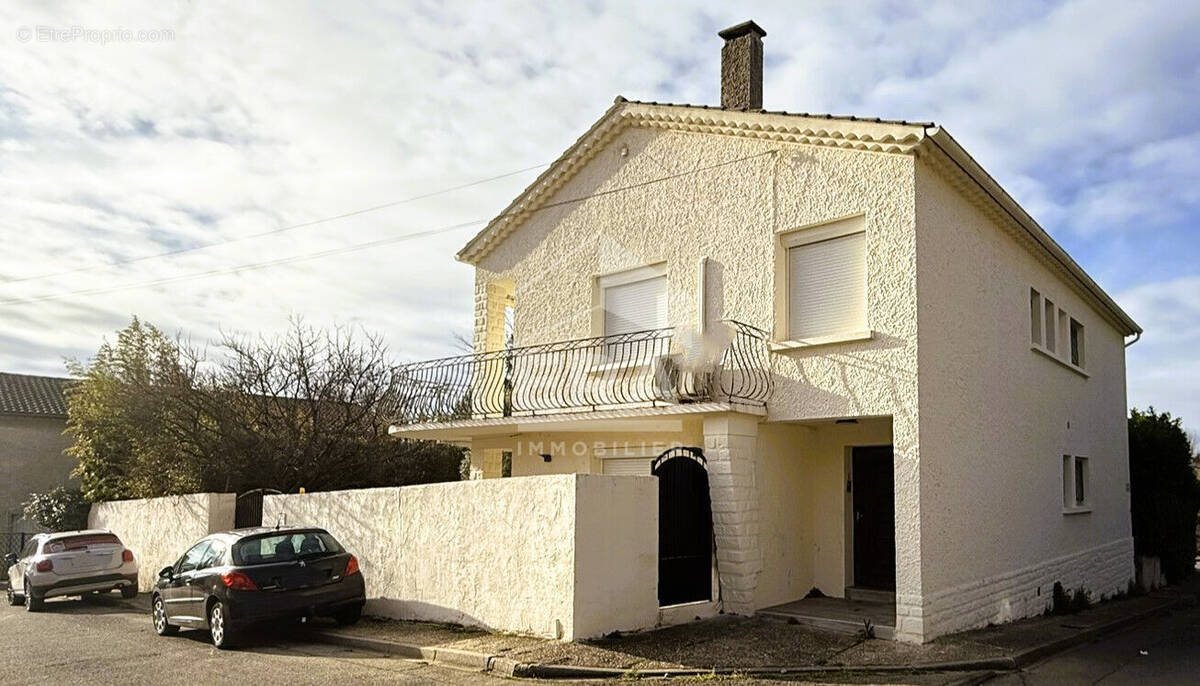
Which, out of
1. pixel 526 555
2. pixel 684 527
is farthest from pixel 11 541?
pixel 684 527

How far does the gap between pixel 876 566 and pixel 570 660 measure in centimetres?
538

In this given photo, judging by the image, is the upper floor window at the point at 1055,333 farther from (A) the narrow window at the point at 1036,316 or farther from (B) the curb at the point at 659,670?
(B) the curb at the point at 659,670

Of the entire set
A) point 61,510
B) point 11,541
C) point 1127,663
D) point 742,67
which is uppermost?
point 742,67

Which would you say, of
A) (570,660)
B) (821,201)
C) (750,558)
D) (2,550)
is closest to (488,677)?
(570,660)

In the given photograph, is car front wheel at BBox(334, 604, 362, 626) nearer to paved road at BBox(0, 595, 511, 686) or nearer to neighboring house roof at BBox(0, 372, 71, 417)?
paved road at BBox(0, 595, 511, 686)

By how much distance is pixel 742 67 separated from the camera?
570 inches

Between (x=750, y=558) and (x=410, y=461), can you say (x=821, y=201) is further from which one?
(x=410, y=461)

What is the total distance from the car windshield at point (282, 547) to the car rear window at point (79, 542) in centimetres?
774

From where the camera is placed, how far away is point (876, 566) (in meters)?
12.9

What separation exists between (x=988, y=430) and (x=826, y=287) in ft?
9.94

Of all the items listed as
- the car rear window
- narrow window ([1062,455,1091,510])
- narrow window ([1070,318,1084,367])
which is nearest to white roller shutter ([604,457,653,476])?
narrow window ([1062,455,1091,510])

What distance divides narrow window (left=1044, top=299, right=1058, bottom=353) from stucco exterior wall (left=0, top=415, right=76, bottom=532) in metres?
29.4

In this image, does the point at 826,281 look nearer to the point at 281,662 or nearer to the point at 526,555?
the point at 526,555

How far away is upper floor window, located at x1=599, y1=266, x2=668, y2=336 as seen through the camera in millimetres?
13938
